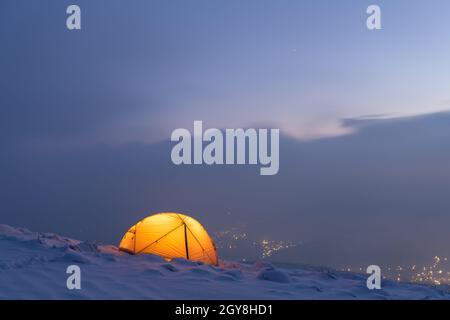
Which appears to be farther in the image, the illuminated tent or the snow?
the illuminated tent

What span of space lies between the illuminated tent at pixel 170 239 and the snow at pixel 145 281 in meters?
1.56

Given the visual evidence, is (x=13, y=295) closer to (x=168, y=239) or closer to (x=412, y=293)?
(x=168, y=239)

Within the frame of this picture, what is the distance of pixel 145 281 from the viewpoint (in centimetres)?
690

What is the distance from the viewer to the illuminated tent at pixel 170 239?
1104cm

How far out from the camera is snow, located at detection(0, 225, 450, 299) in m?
6.06

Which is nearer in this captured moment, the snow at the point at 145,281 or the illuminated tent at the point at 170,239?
the snow at the point at 145,281

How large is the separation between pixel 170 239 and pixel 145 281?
14.2 ft

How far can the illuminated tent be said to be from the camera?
36.2ft

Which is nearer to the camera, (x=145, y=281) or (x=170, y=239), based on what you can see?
(x=145, y=281)

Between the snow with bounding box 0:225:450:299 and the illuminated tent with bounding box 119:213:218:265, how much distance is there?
1556 millimetres

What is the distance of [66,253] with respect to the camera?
7668mm

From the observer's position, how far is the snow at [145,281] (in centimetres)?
606
